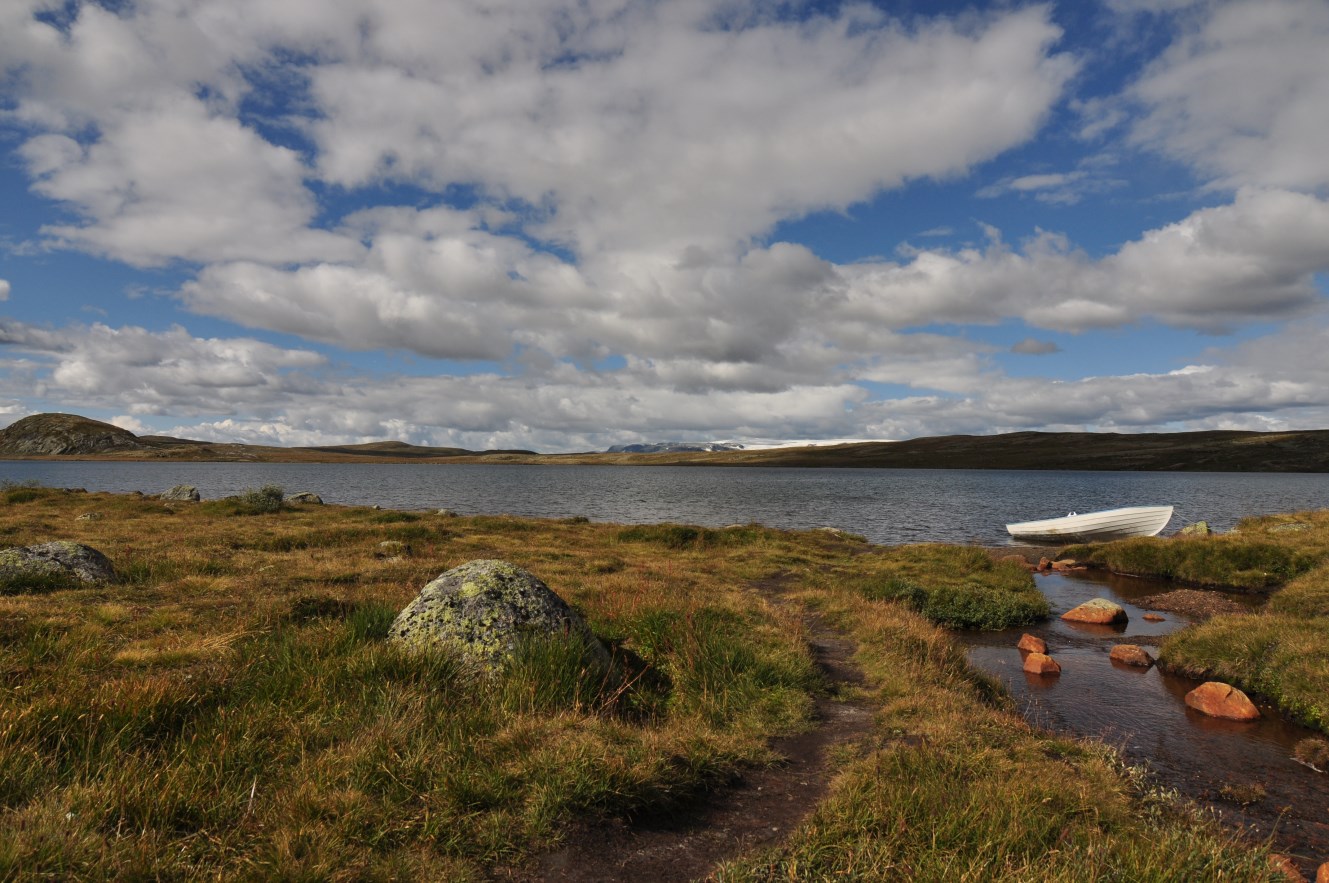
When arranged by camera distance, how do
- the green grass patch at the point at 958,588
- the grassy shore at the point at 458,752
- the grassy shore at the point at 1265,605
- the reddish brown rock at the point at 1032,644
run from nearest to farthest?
the grassy shore at the point at 458,752 → the grassy shore at the point at 1265,605 → the reddish brown rock at the point at 1032,644 → the green grass patch at the point at 958,588

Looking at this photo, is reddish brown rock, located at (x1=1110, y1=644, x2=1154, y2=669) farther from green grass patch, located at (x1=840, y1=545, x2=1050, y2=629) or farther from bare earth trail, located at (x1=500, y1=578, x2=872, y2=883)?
bare earth trail, located at (x1=500, y1=578, x2=872, y2=883)

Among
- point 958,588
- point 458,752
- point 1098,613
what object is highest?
point 458,752

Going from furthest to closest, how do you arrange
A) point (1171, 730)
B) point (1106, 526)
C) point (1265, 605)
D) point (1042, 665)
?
1. point (1106, 526)
2. point (1265, 605)
3. point (1042, 665)
4. point (1171, 730)

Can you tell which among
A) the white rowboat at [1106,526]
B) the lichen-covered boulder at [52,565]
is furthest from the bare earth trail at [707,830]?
the white rowboat at [1106,526]

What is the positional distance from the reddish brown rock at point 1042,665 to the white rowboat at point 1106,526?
103 ft

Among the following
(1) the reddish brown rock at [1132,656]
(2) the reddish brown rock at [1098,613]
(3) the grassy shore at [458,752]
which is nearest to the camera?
(3) the grassy shore at [458,752]

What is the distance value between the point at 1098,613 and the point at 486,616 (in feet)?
74.2

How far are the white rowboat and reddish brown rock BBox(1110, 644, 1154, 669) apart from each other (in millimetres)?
28892

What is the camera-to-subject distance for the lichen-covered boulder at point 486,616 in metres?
9.05

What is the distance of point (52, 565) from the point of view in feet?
43.3

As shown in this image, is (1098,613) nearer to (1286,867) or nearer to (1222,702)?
(1222,702)

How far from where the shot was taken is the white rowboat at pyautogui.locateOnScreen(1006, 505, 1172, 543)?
42312 mm

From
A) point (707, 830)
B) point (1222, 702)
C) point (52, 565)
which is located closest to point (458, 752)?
point (707, 830)

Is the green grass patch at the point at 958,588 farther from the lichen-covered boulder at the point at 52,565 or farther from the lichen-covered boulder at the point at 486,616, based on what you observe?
the lichen-covered boulder at the point at 52,565
